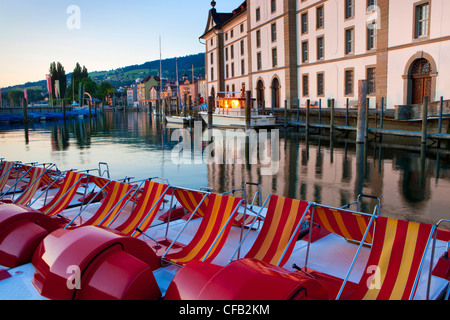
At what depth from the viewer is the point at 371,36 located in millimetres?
29922

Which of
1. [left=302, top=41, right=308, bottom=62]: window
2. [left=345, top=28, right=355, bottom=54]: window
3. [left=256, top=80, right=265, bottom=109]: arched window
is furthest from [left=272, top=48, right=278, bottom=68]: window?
[left=345, top=28, right=355, bottom=54]: window

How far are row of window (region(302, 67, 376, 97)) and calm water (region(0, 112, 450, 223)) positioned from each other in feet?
25.0

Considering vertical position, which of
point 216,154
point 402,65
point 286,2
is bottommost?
point 216,154

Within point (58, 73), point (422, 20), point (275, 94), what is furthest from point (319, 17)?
point (58, 73)

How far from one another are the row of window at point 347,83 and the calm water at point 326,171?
7.63m

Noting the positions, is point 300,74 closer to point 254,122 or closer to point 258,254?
point 254,122

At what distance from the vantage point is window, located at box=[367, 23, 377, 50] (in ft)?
96.9

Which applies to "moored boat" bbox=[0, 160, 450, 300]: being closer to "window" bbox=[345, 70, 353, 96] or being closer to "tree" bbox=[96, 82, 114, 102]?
"window" bbox=[345, 70, 353, 96]

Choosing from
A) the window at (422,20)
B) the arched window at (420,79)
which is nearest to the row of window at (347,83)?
the arched window at (420,79)

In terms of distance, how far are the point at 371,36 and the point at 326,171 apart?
18.8 m

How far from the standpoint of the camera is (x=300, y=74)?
39.0 metres

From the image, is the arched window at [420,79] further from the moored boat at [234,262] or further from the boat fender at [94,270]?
the boat fender at [94,270]
